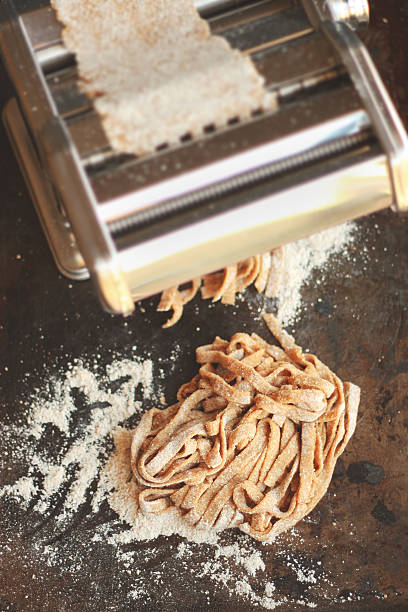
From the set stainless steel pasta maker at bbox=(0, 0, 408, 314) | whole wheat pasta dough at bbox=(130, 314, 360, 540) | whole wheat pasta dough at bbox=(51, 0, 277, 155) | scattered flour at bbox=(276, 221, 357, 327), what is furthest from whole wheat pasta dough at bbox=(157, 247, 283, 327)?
whole wheat pasta dough at bbox=(51, 0, 277, 155)

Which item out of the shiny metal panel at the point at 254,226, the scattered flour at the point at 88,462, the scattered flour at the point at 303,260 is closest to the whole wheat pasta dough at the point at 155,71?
the shiny metal panel at the point at 254,226

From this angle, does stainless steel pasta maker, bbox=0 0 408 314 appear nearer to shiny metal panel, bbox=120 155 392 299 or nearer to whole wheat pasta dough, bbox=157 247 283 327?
shiny metal panel, bbox=120 155 392 299

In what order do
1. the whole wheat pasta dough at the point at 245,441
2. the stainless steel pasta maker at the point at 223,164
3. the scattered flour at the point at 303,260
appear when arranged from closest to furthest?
1. the stainless steel pasta maker at the point at 223,164
2. the whole wheat pasta dough at the point at 245,441
3. the scattered flour at the point at 303,260

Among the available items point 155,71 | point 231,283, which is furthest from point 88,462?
point 155,71

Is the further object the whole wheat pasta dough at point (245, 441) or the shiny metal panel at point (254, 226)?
the whole wheat pasta dough at point (245, 441)

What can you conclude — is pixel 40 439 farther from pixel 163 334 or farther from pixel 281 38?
pixel 281 38

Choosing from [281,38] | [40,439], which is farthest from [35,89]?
[40,439]

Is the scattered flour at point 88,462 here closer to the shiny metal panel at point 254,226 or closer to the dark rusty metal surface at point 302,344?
the dark rusty metal surface at point 302,344

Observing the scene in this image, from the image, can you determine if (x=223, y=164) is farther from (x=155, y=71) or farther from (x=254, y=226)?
(x=155, y=71)
